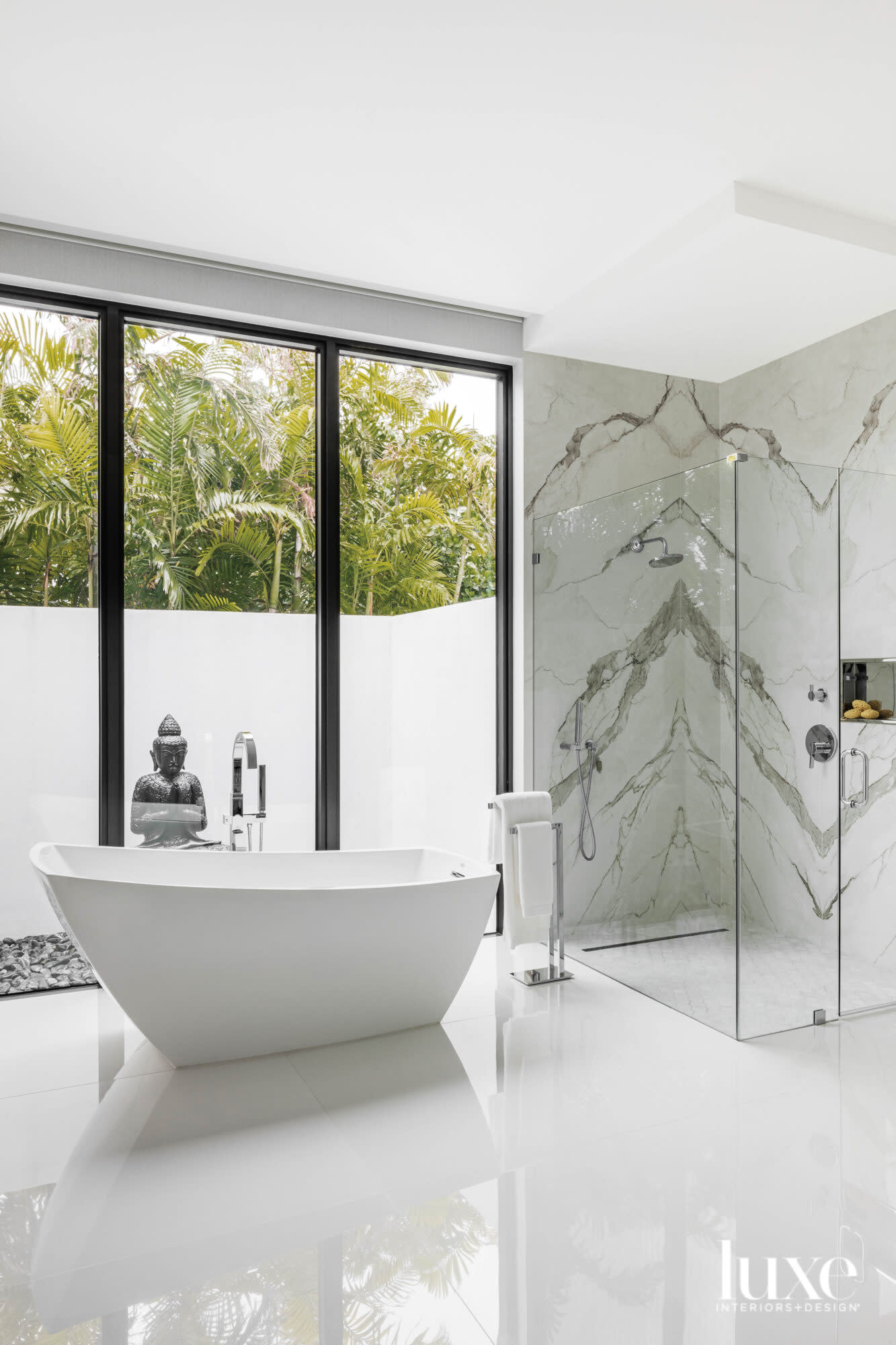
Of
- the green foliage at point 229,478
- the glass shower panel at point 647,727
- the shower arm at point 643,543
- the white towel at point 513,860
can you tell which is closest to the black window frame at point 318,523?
the green foliage at point 229,478

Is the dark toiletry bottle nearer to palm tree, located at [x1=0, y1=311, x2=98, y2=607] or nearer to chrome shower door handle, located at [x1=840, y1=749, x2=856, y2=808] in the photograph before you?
chrome shower door handle, located at [x1=840, y1=749, x2=856, y2=808]

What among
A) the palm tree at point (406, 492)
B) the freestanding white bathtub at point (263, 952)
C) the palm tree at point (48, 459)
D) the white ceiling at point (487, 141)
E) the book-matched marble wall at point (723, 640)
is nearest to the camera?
the white ceiling at point (487, 141)

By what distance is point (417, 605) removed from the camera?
4277 mm

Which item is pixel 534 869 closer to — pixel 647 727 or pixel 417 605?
pixel 647 727

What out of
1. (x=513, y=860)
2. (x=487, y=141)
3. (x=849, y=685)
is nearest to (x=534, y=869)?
(x=513, y=860)

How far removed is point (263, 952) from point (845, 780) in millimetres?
2270

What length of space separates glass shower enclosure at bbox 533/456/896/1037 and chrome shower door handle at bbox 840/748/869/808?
0.05 ft

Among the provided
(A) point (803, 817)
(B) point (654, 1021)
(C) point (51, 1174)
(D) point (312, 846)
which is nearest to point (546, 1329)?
(C) point (51, 1174)

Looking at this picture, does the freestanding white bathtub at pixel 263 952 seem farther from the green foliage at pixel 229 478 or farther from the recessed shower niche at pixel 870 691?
the recessed shower niche at pixel 870 691

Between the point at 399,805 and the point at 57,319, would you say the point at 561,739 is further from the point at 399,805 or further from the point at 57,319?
the point at 57,319

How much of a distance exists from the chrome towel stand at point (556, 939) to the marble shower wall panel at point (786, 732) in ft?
2.87

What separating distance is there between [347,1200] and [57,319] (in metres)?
3.38

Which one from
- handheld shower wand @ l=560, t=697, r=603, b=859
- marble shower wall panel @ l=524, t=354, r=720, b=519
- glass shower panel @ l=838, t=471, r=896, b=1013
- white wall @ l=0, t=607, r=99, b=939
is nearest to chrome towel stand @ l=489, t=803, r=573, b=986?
handheld shower wand @ l=560, t=697, r=603, b=859

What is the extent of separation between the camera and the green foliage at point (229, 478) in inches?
142
